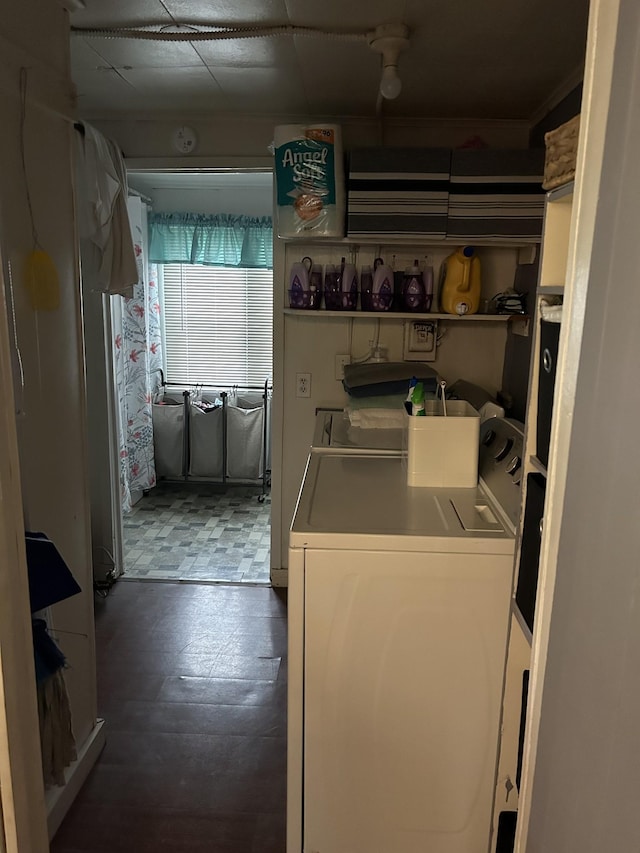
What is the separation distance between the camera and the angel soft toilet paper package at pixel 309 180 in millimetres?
2521

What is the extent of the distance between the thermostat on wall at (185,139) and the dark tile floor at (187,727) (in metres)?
2.15

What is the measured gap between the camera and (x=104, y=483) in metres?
3.22

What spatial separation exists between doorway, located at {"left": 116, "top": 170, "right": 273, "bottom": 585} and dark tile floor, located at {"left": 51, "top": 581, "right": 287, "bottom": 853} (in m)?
1.31

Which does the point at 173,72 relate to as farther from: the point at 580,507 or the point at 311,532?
the point at 580,507

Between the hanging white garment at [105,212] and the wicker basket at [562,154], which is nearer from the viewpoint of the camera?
the wicker basket at [562,154]

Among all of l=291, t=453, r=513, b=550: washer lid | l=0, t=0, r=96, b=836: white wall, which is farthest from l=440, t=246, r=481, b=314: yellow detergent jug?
l=0, t=0, r=96, b=836: white wall

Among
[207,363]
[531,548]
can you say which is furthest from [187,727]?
[207,363]

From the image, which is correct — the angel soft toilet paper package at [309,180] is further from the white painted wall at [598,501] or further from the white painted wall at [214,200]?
the white painted wall at [214,200]

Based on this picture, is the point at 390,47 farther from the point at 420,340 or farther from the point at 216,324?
the point at 216,324

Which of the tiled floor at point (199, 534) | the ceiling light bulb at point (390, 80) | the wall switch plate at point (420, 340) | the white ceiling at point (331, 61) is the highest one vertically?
the white ceiling at point (331, 61)

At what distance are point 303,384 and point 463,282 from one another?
35.5 inches

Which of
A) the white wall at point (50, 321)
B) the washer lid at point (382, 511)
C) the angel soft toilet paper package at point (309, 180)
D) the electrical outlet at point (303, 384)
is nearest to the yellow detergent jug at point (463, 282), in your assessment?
the angel soft toilet paper package at point (309, 180)

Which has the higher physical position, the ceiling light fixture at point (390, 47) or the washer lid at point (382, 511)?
the ceiling light fixture at point (390, 47)

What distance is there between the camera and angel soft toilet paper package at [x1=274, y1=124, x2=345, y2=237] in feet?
8.27
